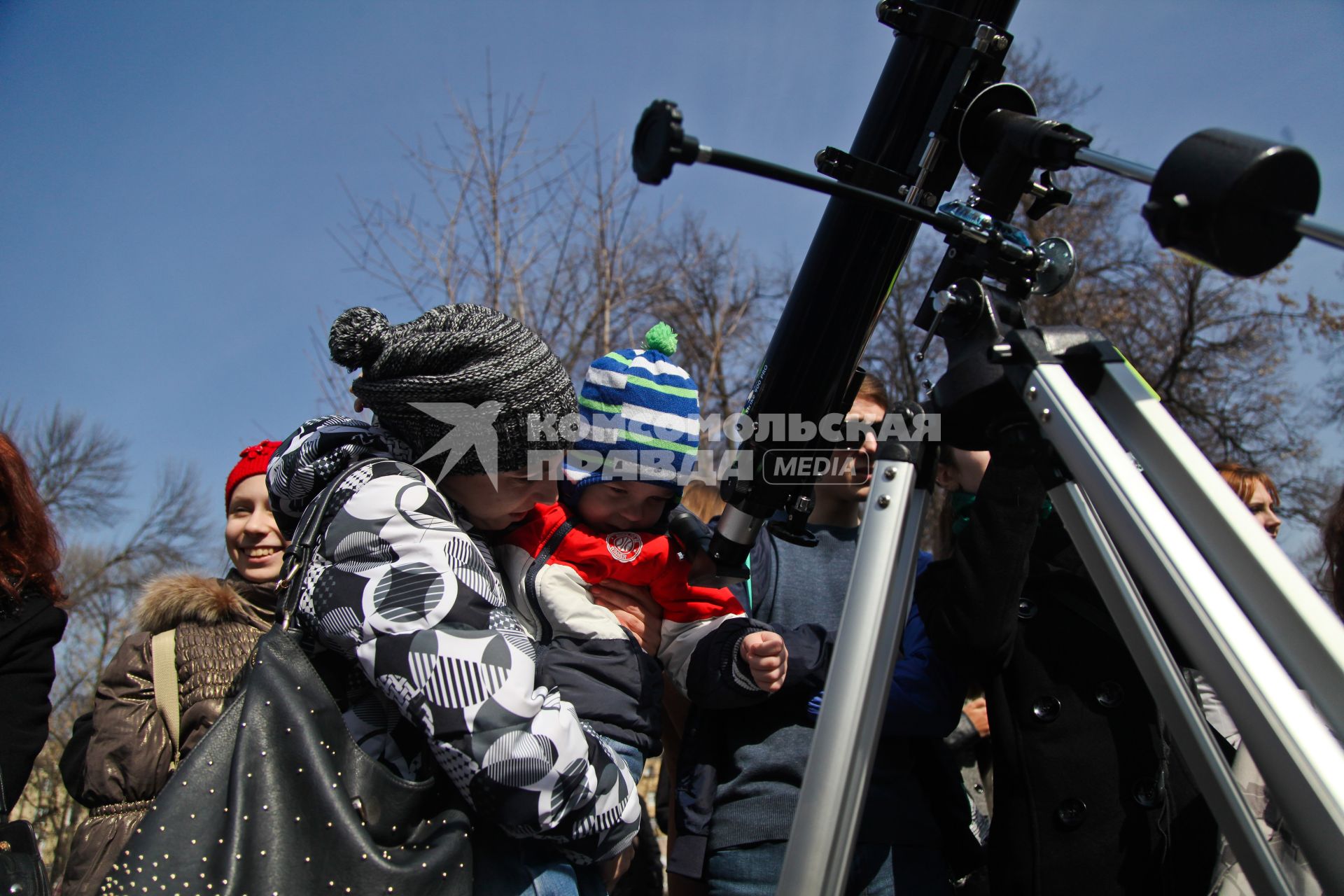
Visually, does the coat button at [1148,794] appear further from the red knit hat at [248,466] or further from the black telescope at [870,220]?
the red knit hat at [248,466]

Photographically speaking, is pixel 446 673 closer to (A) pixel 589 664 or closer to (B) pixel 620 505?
(A) pixel 589 664

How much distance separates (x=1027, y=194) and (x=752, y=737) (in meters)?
1.33

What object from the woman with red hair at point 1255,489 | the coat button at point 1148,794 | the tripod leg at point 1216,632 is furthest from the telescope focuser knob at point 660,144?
the woman with red hair at point 1255,489

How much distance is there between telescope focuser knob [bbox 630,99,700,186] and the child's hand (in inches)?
42.6

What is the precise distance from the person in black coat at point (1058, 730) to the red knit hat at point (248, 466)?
2.05 metres

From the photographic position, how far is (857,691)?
98 centimetres

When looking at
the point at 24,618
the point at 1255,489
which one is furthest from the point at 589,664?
the point at 1255,489

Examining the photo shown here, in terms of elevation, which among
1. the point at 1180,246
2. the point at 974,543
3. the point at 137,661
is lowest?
the point at 137,661

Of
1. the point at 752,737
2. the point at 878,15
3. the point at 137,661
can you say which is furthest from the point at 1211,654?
the point at 137,661

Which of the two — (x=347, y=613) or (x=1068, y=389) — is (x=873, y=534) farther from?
(x=347, y=613)

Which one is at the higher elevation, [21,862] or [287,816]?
[287,816]

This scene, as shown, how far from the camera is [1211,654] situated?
76 centimetres

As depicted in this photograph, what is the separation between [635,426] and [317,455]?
734mm

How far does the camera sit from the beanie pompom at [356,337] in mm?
1538
